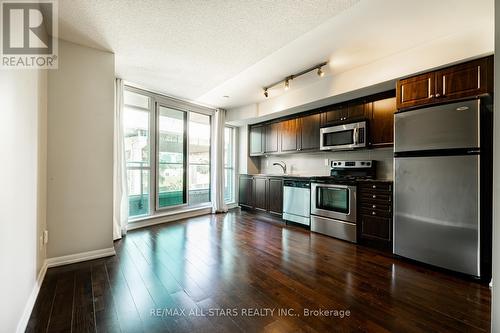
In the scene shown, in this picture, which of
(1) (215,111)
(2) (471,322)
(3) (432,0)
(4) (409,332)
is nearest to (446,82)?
(3) (432,0)

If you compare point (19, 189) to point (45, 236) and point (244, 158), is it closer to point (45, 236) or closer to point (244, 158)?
point (45, 236)

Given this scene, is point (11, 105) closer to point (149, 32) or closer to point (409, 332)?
point (149, 32)

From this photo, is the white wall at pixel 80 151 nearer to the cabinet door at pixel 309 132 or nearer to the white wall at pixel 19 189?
the white wall at pixel 19 189

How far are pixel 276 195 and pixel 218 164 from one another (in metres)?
1.66

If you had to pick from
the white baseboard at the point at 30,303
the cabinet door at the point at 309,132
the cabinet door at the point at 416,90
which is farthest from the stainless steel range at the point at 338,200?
the white baseboard at the point at 30,303

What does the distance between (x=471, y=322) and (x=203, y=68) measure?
3891mm

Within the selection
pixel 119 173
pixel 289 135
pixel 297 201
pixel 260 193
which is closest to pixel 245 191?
pixel 260 193

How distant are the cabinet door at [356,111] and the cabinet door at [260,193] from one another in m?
2.22

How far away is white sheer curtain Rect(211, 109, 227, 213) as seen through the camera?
17.2 feet

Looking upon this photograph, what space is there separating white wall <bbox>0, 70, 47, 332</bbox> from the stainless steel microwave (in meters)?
3.95

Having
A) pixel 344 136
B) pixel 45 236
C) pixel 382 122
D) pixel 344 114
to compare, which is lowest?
pixel 45 236

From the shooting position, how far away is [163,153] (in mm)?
4461

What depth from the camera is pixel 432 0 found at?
1844mm

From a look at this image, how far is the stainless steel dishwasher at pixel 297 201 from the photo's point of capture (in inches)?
157
